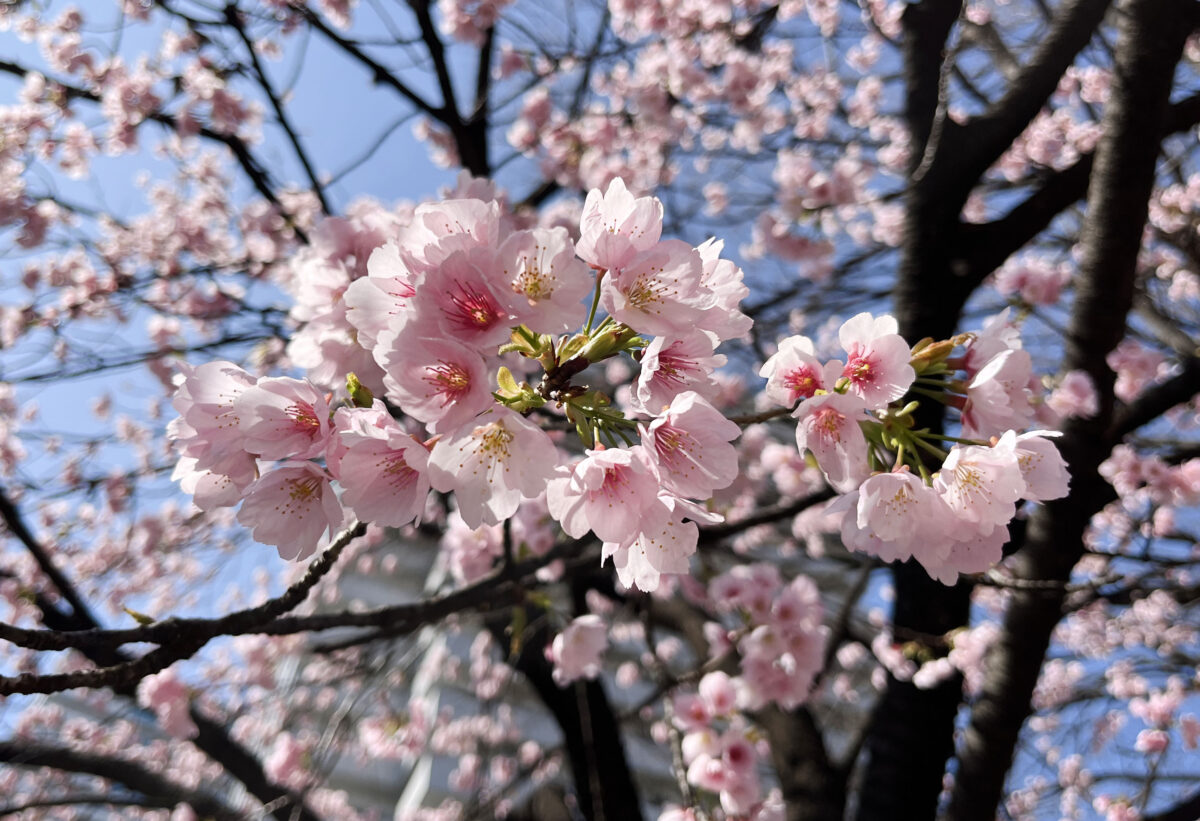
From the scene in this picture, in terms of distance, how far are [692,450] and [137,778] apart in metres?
3.69

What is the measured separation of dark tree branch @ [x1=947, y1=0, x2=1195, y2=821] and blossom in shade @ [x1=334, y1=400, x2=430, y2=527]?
1930 millimetres

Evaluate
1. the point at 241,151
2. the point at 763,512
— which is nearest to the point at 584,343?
the point at 763,512

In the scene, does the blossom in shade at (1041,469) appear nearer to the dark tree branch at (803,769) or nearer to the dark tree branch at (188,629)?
the dark tree branch at (188,629)

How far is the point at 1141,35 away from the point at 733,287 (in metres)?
2.06

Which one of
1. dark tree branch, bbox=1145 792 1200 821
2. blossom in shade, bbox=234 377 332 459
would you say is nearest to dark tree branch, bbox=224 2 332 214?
blossom in shade, bbox=234 377 332 459

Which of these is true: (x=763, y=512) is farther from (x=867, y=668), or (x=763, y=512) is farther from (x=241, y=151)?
(x=867, y=668)

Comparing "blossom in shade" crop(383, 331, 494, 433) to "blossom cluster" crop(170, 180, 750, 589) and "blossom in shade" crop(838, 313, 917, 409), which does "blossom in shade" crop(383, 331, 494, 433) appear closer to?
"blossom cluster" crop(170, 180, 750, 589)

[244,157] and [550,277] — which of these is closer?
[550,277]

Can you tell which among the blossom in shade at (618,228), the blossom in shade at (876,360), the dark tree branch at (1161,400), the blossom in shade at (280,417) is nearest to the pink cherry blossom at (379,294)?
the blossom in shade at (280,417)

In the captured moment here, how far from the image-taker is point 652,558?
932 millimetres

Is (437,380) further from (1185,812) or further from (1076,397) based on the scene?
(1185,812)

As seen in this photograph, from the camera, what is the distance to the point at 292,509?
0.90 meters

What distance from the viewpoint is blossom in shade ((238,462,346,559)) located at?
2.85 feet

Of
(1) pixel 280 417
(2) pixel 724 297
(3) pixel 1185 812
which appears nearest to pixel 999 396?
(2) pixel 724 297
